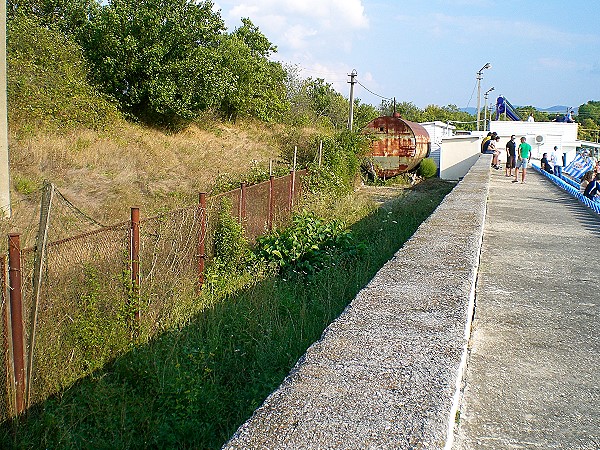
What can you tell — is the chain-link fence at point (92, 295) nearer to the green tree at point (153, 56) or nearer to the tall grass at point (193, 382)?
the tall grass at point (193, 382)

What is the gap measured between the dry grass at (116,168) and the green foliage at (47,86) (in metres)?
0.65

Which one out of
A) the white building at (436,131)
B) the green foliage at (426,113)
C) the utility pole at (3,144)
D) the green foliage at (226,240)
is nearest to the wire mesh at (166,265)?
the green foliage at (226,240)

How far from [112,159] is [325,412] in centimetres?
1438

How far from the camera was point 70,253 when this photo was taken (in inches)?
189

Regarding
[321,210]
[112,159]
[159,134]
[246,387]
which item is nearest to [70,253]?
[246,387]

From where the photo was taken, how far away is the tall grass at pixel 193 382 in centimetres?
424

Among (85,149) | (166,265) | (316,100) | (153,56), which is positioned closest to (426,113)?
(316,100)

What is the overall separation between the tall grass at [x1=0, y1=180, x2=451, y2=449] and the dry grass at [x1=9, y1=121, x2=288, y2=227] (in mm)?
5410

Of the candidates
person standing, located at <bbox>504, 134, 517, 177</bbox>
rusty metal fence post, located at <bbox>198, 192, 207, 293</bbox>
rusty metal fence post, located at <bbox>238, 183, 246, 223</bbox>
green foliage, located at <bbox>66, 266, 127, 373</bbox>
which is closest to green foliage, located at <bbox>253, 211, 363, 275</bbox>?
rusty metal fence post, located at <bbox>238, 183, 246, 223</bbox>

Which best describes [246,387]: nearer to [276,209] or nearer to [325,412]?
[325,412]

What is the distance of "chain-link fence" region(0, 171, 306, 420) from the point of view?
428 centimetres

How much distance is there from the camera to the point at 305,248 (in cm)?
932

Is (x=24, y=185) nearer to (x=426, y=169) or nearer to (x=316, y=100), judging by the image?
(x=426, y=169)

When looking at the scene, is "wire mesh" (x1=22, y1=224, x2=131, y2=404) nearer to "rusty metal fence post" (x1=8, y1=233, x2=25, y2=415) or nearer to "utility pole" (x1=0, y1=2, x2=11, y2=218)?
"rusty metal fence post" (x1=8, y1=233, x2=25, y2=415)
